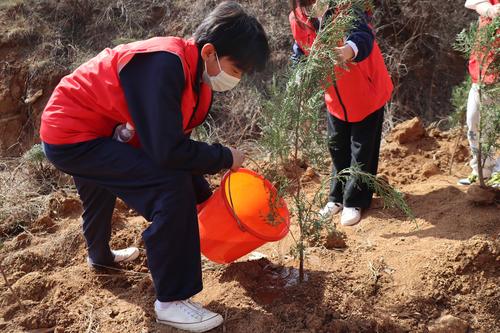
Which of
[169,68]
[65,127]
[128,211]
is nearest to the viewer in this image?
[169,68]

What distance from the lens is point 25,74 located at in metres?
6.39

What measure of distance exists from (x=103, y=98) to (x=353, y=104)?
1504mm

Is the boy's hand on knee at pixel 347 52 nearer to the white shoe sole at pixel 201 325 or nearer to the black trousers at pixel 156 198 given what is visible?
the black trousers at pixel 156 198

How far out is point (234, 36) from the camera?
2.31 m

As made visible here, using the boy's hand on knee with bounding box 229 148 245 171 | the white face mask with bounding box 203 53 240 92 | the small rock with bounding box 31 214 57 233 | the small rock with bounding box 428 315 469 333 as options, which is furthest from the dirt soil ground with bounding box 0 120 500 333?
the white face mask with bounding box 203 53 240 92

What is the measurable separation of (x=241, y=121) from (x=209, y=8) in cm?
148

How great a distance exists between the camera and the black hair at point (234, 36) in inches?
91.0

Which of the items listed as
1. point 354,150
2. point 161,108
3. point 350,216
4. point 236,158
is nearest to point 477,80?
point 354,150

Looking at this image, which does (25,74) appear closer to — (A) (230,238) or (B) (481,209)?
(A) (230,238)

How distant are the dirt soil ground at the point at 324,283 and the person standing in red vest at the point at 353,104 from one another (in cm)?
21

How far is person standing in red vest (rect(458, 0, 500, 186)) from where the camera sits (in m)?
3.14

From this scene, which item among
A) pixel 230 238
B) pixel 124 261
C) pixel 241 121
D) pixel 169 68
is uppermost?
pixel 169 68

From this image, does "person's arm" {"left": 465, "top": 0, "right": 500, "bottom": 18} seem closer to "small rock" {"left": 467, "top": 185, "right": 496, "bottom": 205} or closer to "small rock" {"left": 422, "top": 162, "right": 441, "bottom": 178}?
"small rock" {"left": 467, "top": 185, "right": 496, "bottom": 205}

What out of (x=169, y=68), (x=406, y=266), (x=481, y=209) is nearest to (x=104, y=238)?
(x=169, y=68)
